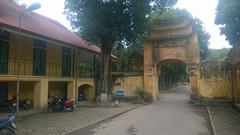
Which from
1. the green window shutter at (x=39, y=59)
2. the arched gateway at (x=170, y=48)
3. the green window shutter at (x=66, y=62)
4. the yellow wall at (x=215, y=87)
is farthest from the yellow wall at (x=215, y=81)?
the green window shutter at (x=39, y=59)

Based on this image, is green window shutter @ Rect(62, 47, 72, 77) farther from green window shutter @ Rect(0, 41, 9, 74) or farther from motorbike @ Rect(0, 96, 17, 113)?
green window shutter @ Rect(0, 41, 9, 74)

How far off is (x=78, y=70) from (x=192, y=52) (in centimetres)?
980

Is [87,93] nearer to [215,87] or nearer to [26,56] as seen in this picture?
[26,56]

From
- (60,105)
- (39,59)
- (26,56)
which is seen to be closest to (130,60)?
(39,59)

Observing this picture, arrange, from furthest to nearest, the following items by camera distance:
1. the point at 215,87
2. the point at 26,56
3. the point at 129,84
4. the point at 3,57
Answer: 1. the point at 129,84
2. the point at 215,87
3. the point at 26,56
4. the point at 3,57

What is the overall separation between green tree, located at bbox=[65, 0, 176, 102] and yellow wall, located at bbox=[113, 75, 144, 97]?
6.60 metres

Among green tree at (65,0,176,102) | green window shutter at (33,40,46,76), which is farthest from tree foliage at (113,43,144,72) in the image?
green window shutter at (33,40,46,76)

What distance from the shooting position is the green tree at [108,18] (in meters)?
20.8

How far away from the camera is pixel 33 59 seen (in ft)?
62.8

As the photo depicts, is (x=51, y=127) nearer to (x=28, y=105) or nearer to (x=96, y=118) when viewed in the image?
(x=96, y=118)

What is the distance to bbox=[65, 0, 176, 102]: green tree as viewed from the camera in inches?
820

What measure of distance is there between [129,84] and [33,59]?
11727 mm

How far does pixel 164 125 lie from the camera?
13.9 meters

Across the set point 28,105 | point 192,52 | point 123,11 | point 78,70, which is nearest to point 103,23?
point 123,11
